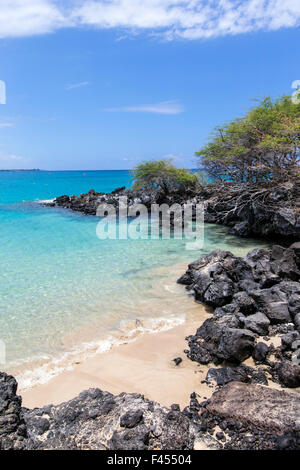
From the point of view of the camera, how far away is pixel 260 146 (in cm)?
1449

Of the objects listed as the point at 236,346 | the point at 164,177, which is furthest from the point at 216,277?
the point at 164,177

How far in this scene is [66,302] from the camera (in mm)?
9062

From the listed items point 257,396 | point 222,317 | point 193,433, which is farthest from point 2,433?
point 222,317

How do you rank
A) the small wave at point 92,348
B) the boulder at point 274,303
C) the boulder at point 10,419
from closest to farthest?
the boulder at point 10,419 → the small wave at point 92,348 → the boulder at point 274,303

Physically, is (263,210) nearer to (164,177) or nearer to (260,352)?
(260,352)

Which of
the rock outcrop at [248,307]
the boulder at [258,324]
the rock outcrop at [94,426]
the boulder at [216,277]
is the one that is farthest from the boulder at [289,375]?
the boulder at [216,277]

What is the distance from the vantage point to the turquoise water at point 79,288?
23.5ft

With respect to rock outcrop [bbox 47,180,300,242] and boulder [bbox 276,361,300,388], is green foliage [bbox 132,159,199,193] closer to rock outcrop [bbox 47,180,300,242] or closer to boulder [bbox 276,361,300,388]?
rock outcrop [bbox 47,180,300,242]

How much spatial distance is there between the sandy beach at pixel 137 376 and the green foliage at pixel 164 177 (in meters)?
21.2

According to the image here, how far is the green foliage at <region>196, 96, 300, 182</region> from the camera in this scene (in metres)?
13.7

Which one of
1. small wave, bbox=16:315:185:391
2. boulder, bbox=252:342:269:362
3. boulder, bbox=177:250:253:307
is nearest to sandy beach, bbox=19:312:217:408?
small wave, bbox=16:315:185:391

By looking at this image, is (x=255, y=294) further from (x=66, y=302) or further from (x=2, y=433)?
(x=2, y=433)

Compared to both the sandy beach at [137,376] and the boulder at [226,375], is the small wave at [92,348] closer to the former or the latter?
the sandy beach at [137,376]

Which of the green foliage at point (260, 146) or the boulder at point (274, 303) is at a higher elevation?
the green foliage at point (260, 146)
